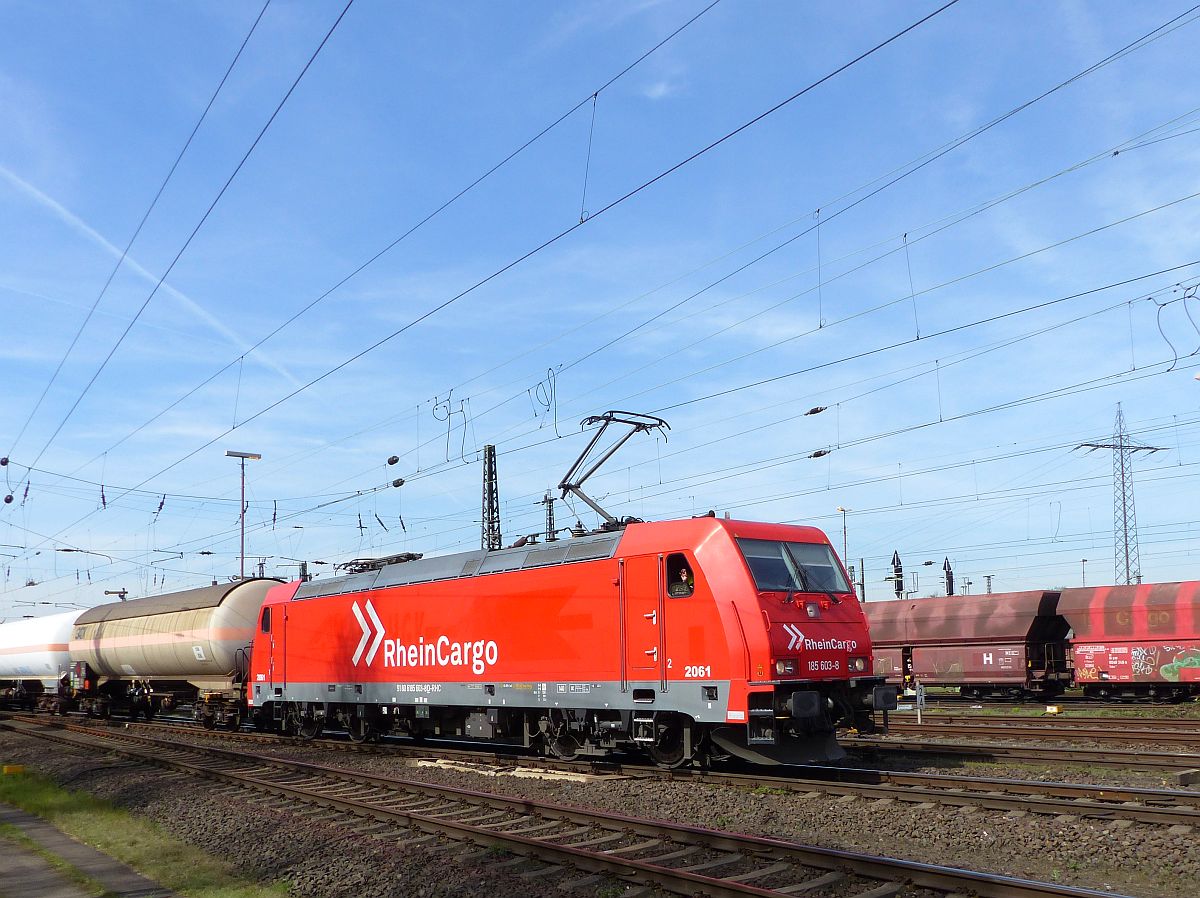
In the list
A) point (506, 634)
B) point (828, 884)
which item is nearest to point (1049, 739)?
point (506, 634)

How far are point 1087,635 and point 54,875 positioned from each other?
28417 millimetres

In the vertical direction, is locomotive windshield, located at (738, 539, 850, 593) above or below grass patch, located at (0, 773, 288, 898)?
above

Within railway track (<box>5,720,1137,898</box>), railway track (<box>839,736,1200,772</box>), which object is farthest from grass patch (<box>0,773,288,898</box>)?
railway track (<box>839,736,1200,772</box>)

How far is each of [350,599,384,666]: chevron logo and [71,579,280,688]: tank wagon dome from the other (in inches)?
280

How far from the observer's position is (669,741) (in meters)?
15.0

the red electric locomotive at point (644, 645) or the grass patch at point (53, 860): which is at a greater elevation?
the red electric locomotive at point (644, 645)

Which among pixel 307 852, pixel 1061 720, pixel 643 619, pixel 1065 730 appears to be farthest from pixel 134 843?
pixel 1061 720

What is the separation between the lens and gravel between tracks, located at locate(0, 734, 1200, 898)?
8.88 m

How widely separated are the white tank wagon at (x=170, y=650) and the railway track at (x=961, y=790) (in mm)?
13404

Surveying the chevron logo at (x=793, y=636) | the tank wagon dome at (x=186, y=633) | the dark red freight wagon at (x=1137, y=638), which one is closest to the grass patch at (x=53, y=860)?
the chevron logo at (x=793, y=636)

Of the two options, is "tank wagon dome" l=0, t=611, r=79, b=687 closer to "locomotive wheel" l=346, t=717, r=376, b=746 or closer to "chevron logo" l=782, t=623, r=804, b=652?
"locomotive wheel" l=346, t=717, r=376, b=746

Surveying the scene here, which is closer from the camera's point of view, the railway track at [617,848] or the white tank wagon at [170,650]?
the railway track at [617,848]

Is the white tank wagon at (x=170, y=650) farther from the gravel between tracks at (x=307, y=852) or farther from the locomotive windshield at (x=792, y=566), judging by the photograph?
the locomotive windshield at (x=792, y=566)

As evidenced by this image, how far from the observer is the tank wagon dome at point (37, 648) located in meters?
38.1
